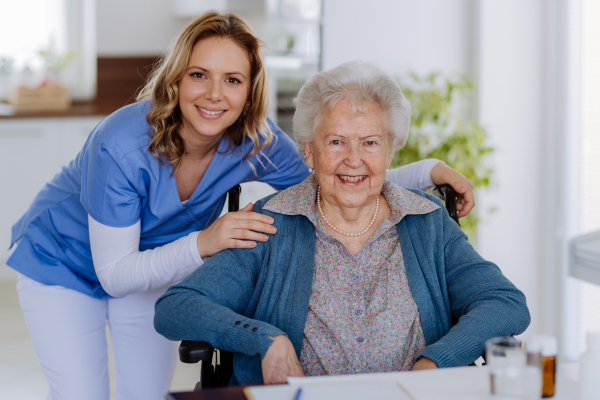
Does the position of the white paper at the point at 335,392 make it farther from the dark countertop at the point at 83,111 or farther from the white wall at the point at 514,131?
the dark countertop at the point at 83,111

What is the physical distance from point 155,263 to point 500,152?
2418mm

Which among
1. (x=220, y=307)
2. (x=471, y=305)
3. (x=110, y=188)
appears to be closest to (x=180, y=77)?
(x=110, y=188)

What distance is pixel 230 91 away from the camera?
5.26 ft

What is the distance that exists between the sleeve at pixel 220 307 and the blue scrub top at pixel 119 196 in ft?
0.89

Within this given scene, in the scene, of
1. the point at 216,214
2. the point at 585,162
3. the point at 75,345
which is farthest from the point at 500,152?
the point at 75,345

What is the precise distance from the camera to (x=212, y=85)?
Answer: 158 centimetres

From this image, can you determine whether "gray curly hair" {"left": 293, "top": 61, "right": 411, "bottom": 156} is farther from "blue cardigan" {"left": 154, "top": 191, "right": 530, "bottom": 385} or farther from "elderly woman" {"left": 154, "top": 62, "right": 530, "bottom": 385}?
"blue cardigan" {"left": 154, "top": 191, "right": 530, "bottom": 385}

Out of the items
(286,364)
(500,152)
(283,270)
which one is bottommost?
(286,364)

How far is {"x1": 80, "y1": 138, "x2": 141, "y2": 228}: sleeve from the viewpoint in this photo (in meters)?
1.51

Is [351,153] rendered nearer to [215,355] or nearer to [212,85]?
[212,85]

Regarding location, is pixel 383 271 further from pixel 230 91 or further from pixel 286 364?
pixel 230 91

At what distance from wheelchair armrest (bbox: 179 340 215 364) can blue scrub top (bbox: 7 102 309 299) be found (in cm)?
40

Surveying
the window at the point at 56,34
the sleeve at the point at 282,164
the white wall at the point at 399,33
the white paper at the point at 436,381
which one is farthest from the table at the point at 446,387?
the window at the point at 56,34

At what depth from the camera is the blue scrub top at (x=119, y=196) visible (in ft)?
5.01
